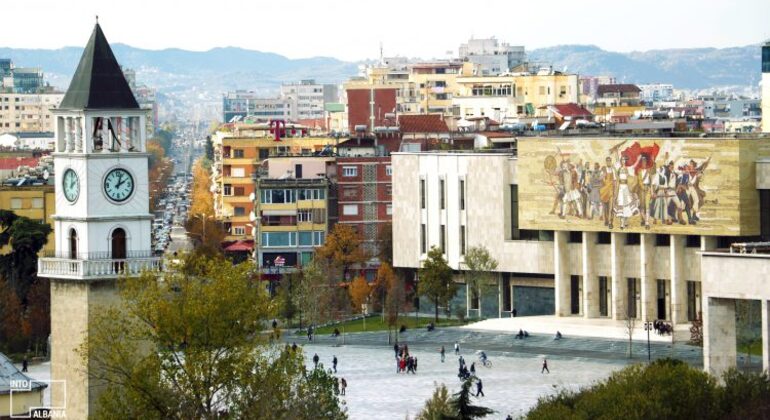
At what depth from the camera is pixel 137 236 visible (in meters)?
50.8

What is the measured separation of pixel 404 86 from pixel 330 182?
69.5m

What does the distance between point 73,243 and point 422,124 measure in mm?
79698

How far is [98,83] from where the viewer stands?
5122 cm

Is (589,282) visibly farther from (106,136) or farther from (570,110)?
(570,110)

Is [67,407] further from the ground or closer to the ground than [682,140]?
closer to the ground

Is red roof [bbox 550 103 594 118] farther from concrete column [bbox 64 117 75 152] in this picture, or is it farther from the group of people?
concrete column [bbox 64 117 75 152]

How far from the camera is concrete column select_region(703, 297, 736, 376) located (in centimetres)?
6850

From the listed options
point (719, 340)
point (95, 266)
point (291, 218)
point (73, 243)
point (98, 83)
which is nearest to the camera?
point (95, 266)

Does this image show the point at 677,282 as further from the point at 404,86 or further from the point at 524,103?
the point at 404,86

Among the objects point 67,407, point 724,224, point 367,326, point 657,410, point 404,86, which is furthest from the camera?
point 404,86

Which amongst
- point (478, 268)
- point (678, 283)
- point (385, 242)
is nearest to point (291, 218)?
point (385, 242)

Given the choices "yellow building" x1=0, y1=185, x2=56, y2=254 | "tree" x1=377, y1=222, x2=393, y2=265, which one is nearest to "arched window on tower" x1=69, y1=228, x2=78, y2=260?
"tree" x1=377, y1=222, x2=393, y2=265

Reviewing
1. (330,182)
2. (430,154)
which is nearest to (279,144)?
(330,182)

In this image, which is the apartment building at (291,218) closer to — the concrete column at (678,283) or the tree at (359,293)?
the tree at (359,293)
